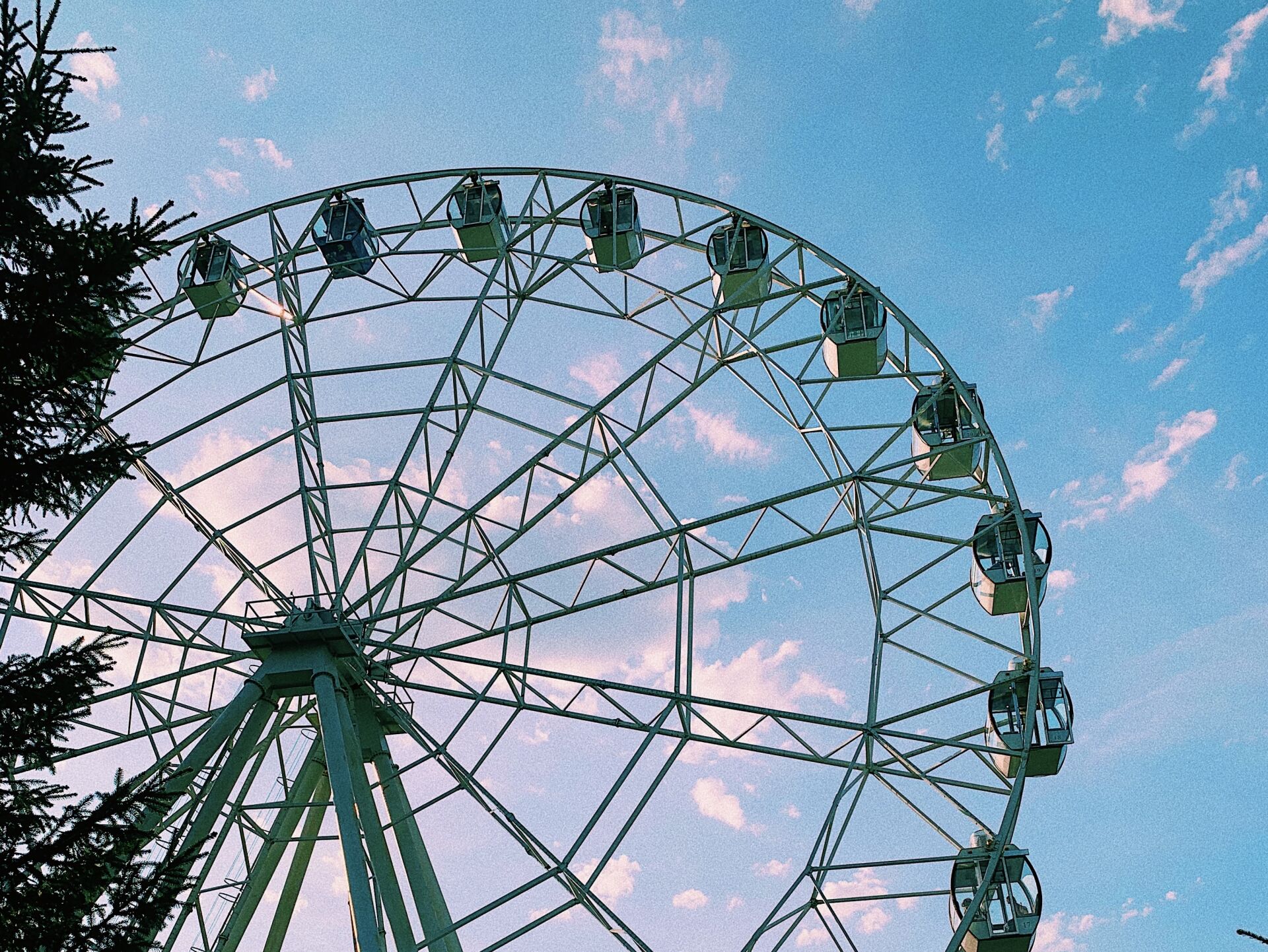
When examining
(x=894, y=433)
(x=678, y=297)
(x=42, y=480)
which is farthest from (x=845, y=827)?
(x=42, y=480)

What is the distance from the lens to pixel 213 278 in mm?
22203

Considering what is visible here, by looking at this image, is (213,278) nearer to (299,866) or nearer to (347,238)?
(347,238)

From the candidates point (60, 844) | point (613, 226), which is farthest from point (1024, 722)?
point (60, 844)

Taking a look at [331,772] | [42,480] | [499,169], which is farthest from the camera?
[499,169]

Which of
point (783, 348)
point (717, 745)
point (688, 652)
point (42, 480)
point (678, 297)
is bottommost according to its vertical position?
point (42, 480)

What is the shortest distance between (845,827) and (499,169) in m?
12.0

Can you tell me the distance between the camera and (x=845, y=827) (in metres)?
17.3

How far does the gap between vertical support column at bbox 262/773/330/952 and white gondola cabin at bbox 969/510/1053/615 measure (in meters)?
10.4

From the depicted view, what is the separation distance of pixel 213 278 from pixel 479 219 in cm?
474

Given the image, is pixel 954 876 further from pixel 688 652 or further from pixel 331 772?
pixel 331 772

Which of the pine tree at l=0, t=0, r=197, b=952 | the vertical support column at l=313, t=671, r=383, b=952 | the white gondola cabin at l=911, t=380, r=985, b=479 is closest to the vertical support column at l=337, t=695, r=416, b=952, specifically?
the vertical support column at l=313, t=671, r=383, b=952

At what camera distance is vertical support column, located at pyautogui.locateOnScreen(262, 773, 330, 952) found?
19.4m

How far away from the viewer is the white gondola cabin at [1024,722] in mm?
18344

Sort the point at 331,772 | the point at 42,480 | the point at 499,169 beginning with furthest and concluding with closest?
A: the point at 499,169 < the point at 331,772 < the point at 42,480
